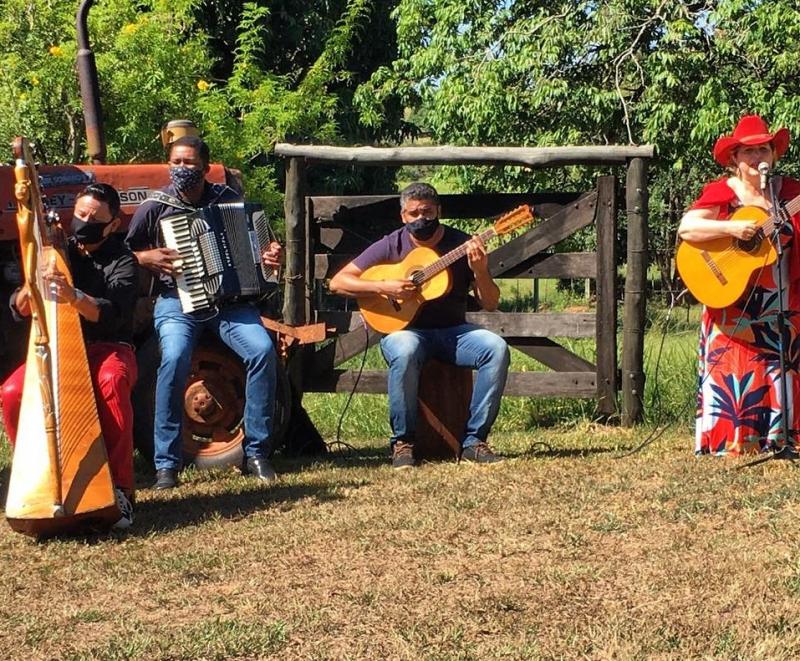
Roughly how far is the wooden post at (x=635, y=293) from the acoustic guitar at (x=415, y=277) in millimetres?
1381

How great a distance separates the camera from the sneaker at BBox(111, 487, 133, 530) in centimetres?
507

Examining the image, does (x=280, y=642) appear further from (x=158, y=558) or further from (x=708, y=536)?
(x=708, y=536)

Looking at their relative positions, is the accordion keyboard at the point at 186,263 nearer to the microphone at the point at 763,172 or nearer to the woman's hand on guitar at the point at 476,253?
the woman's hand on guitar at the point at 476,253

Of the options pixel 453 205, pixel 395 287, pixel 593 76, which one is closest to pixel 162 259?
pixel 395 287

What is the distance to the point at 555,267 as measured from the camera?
7.78 m

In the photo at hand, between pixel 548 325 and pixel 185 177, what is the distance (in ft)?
8.83

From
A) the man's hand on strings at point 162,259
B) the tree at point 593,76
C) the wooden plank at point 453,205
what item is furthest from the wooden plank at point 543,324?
the tree at point 593,76

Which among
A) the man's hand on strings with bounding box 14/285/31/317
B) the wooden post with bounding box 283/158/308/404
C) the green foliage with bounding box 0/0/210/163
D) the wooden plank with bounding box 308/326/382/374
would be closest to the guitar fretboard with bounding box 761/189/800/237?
the wooden plank with bounding box 308/326/382/374

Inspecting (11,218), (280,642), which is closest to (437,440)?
(11,218)

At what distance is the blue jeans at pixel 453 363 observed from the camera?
256 inches

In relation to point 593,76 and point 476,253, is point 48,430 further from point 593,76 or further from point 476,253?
point 593,76

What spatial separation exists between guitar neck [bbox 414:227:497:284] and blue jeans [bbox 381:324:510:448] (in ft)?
1.03

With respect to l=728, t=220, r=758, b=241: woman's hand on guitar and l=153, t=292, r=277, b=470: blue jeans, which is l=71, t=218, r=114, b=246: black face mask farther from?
l=728, t=220, r=758, b=241: woman's hand on guitar

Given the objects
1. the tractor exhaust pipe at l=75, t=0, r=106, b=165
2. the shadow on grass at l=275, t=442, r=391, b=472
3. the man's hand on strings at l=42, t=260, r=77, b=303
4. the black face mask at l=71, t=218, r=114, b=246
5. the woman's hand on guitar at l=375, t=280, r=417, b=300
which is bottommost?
the shadow on grass at l=275, t=442, r=391, b=472
